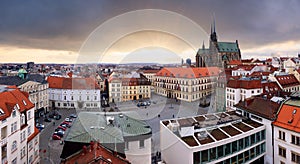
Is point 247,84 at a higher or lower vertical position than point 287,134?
higher

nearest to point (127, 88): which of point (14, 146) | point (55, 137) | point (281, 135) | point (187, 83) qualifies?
point (187, 83)

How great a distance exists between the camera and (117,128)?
996 centimetres

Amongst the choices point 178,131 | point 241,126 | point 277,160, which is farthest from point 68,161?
point 277,160

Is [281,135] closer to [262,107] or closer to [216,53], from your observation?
[262,107]

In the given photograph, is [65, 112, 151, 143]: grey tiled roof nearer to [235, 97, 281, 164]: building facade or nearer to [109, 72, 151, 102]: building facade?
[235, 97, 281, 164]: building facade

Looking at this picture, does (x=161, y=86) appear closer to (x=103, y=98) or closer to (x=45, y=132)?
(x=103, y=98)

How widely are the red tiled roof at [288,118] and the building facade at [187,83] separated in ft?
81.5

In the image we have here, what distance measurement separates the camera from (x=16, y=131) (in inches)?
466

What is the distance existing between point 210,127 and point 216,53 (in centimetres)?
5519

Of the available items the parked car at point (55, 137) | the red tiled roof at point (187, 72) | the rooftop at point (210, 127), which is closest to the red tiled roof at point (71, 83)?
the parked car at point (55, 137)

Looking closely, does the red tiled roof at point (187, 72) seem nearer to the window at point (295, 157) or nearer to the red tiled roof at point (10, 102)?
the window at point (295, 157)

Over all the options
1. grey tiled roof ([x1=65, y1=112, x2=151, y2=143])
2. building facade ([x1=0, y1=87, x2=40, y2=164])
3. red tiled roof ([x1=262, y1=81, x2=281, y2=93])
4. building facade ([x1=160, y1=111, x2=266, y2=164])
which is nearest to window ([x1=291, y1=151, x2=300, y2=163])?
building facade ([x1=160, y1=111, x2=266, y2=164])

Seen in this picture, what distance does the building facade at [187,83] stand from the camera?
4019cm

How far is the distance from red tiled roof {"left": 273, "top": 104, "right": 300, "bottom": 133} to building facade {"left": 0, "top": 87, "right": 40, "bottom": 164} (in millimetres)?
15560
